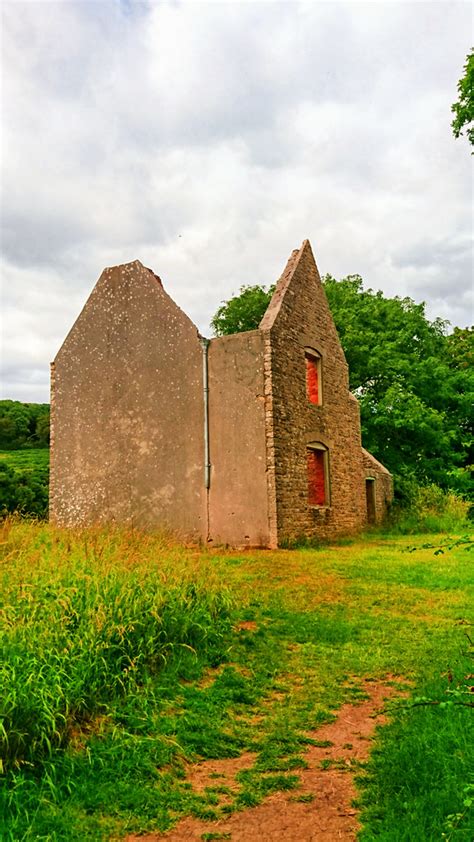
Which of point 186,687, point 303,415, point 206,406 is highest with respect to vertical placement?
point 206,406

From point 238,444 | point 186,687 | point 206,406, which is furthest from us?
point 206,406

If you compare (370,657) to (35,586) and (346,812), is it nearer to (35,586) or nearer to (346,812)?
(346,812)

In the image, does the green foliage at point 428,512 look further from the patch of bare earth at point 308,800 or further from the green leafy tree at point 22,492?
the patch of bare earth at point 308,800

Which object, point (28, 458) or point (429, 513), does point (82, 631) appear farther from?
point (28, 458)

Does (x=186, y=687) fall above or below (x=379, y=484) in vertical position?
below

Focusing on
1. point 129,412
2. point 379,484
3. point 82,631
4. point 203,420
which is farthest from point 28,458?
point 82,631

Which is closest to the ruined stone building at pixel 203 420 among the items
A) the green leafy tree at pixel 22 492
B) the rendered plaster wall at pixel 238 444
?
the rendered plaster wall at pixel 238 444

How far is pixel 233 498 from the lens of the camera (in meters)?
15.0

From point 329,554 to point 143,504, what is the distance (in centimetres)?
516

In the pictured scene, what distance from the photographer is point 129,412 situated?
16.9 meters

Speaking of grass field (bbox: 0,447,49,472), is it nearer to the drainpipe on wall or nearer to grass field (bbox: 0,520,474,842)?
the drainpipe on wall

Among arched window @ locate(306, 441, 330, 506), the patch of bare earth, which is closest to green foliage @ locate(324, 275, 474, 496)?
arched window @ locate(306, 441, 330, 506)

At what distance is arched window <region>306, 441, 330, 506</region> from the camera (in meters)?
17.8

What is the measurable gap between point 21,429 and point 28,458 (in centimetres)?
267
